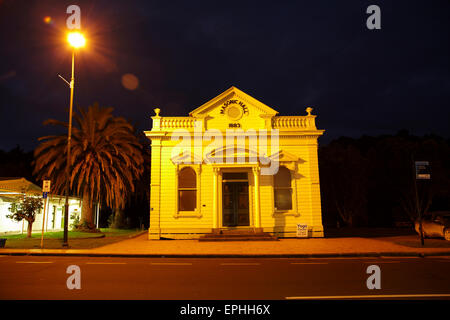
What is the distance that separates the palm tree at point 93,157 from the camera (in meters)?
20.8

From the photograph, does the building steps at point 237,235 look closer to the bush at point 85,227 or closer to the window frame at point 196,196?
the window frame at point 196,196

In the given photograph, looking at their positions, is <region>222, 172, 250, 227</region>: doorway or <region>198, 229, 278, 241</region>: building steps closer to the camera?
<region>198, 229, 278, 241</region>: building steps

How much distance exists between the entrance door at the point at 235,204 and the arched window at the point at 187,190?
73.0 inches

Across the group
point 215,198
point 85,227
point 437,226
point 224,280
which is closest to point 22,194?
point 85,227

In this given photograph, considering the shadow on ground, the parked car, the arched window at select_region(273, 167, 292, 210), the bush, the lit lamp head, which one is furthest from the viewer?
the bush

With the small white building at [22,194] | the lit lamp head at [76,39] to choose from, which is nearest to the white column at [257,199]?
the lit lamp head at [76,39]

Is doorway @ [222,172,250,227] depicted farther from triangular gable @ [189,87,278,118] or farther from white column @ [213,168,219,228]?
triangular gable @ [189,87,278,118]

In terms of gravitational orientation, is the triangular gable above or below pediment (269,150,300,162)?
above

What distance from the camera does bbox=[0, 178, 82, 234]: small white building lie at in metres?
20.5

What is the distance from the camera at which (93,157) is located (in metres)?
21.2

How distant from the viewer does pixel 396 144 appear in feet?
103

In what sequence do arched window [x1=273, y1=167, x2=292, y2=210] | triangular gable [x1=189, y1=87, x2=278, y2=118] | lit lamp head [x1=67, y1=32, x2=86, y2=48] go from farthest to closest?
triangular gable [x1=189, y1=87, x2=278, y2=118]
arched window [x1=273, y1=167, x2=292, y2=210]
lit lamp head [x1=67, y1=32, x2=86, y2=48]

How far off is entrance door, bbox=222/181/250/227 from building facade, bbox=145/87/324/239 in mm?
60

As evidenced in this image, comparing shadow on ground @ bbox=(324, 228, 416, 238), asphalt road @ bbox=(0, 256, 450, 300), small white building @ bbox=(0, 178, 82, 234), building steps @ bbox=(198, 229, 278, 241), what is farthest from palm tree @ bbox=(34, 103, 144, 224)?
shadow on ground @ bbox=(324, 228, 416, 238)
